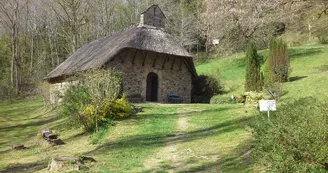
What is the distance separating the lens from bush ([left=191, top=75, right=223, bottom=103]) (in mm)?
21516

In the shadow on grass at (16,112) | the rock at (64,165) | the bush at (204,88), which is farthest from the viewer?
the bush at (204,88)

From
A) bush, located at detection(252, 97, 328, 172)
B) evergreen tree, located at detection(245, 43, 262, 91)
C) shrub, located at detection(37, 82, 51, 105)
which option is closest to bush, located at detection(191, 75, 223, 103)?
evergreen tree, located at detection(245, 43, 262, 91)

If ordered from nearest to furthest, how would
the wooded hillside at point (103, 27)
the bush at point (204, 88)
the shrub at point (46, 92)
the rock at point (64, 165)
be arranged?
the rock at point (64, 165)
the bush at point (204, 88)
the shrub at point (46, 92)
the wooded hillside at point (103, 27)

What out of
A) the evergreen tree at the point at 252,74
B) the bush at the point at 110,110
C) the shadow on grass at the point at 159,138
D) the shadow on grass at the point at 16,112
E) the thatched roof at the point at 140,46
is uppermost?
the thatched roof at the point at 140,46

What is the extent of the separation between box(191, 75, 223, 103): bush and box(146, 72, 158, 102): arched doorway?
9.99 feet

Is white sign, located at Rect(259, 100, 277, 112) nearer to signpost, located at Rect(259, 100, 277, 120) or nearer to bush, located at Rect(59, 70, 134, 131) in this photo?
signpost, located at Rect(259, 100, 277, 120)

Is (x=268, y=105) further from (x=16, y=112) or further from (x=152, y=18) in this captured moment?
(x=16, y=112)

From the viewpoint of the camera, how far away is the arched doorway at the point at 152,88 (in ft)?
67.5

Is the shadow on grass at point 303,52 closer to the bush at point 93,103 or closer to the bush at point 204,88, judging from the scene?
the bush at point 204,88

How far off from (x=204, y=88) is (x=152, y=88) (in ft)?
12.7

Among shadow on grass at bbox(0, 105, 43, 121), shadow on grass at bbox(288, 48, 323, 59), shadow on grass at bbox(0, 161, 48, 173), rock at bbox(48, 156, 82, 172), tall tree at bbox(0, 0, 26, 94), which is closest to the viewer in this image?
rock at bbox(48, 156, 82, 172)

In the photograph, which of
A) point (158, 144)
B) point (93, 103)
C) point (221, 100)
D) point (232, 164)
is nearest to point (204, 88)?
point (221, 100)

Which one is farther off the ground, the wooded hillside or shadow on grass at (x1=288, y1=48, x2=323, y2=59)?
the wooded hillside

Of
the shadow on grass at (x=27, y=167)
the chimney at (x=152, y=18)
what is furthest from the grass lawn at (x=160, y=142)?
the chimney at (x=152, y=18)
